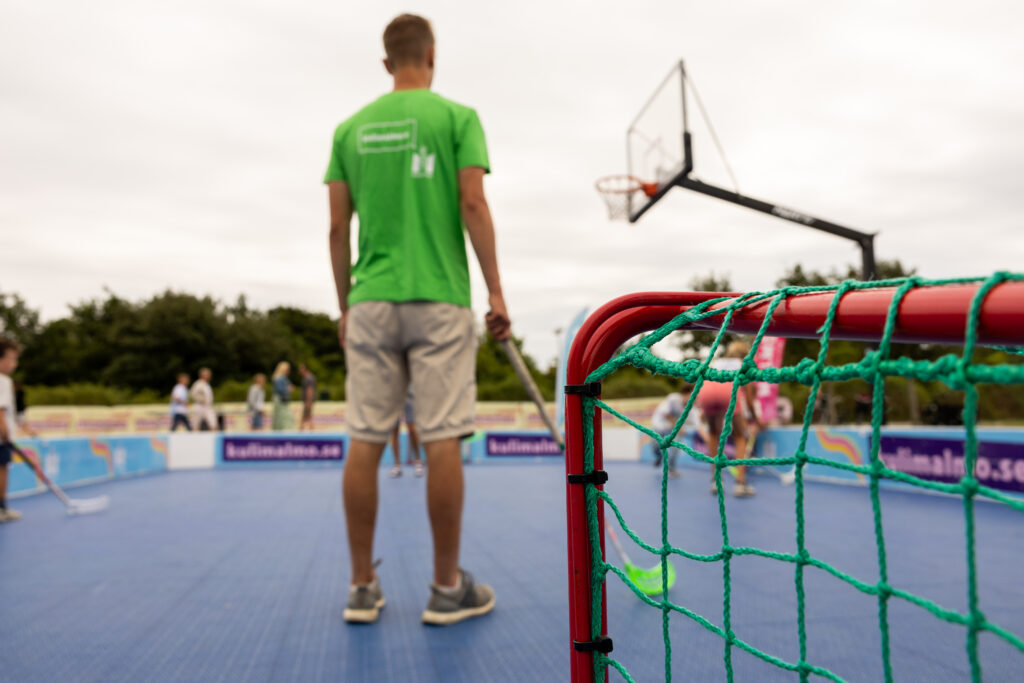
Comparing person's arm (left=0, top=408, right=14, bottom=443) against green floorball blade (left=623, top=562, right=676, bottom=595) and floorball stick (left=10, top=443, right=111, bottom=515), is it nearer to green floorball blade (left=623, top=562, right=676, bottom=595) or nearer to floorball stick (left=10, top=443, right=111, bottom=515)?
floorball stick (left=10, top=443, right=111, bottom=515)

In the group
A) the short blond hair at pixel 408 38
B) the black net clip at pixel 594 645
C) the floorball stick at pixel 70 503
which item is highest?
the short blond hair at pixel 408 38

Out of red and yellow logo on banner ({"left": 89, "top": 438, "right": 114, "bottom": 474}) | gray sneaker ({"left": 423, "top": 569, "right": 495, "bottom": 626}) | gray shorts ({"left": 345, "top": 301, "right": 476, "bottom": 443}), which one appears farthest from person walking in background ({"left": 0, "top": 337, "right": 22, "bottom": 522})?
gray sneaker ({"left": 423, "top": 569, "right": 495, "bottom": 626})

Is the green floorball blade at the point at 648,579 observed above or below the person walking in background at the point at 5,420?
below

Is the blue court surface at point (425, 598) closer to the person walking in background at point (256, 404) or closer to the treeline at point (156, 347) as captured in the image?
the person walking in background at point (256, 404)

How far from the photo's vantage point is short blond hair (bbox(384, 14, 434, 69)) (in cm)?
203

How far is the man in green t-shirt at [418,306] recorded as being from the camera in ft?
6.21

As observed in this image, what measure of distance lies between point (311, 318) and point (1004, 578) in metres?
46.1

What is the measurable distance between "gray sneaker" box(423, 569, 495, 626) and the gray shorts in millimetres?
443

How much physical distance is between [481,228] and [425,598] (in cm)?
120

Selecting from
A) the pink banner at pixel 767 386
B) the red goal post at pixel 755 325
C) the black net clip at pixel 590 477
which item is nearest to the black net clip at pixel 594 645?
the red goal post at pixel 755 325

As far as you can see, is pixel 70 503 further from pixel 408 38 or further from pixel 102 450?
pixel 408 38

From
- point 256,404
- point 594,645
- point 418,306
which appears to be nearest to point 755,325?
point 594,645

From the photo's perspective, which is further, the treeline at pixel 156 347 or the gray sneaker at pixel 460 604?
the treeline at pixel 156 347

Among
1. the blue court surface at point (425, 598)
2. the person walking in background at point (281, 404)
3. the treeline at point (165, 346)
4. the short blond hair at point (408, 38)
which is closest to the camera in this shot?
the blue court surface at point (425, 598)
